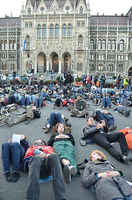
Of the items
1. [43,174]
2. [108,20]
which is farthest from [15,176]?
[108,20]

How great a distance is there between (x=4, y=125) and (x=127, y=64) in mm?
35788

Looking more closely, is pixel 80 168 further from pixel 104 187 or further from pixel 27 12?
pixel 27 12

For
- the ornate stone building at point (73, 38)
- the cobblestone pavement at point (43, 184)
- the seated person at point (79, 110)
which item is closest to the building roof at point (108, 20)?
the ornate stone building at point (73, 38)

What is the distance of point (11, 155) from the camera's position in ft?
13.6

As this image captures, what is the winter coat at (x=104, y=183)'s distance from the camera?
296 cm

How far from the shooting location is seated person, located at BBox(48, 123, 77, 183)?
3896 mm

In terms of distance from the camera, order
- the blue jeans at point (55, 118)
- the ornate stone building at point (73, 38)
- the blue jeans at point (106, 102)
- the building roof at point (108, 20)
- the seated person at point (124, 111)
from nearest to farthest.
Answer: the blue jeans at point (55, 118) < the seated person at point (124, 111) < the blue jeans at point (106, 102) < the ornate stone building at point (73, 38) < the building roof at point (108, 20)

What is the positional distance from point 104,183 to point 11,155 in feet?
7.37

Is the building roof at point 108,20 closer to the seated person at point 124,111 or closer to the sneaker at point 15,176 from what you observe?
the seated person at point 124,111

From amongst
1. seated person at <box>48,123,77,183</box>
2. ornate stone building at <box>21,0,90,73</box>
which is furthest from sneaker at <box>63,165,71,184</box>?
ornate stone building at <box>21,0,90,73</box>

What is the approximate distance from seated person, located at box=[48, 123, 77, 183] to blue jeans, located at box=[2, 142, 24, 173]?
99 centimetres

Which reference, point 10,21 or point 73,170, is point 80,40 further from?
point 73,170

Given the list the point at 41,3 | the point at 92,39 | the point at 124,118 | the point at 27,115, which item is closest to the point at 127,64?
the point at 92,39

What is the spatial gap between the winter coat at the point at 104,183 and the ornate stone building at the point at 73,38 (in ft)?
114
